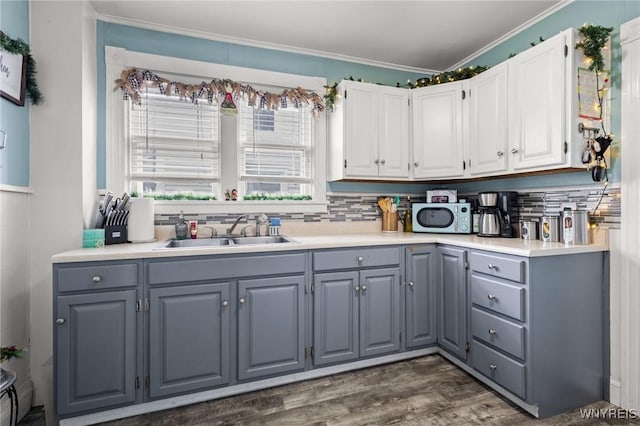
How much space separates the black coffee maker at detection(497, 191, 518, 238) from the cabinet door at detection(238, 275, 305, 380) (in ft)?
5.41

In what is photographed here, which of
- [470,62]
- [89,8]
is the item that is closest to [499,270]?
[470,62]

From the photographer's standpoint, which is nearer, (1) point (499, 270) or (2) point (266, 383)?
(1) point (499, 270)

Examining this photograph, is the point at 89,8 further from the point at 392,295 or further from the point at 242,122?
the point at 392,295

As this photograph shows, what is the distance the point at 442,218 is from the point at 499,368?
127 centimetres

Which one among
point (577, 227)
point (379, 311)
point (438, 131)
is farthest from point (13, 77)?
point (577, 227)

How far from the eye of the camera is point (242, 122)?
286 centimetres

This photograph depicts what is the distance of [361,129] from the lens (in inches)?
111

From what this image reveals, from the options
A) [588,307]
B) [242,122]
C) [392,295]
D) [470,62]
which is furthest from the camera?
[470,62]

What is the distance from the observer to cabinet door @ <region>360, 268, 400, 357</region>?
2.41 m

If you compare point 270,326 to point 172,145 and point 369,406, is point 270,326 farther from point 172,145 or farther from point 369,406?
point 172,145

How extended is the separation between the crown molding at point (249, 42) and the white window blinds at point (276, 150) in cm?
52

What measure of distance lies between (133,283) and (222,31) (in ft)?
6.89

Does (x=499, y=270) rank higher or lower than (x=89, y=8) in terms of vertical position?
lower

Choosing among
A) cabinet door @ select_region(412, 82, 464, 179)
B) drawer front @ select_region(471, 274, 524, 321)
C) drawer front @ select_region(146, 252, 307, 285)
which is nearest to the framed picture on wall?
A: drawer front @ select_region(146, 252, 307, 285)
